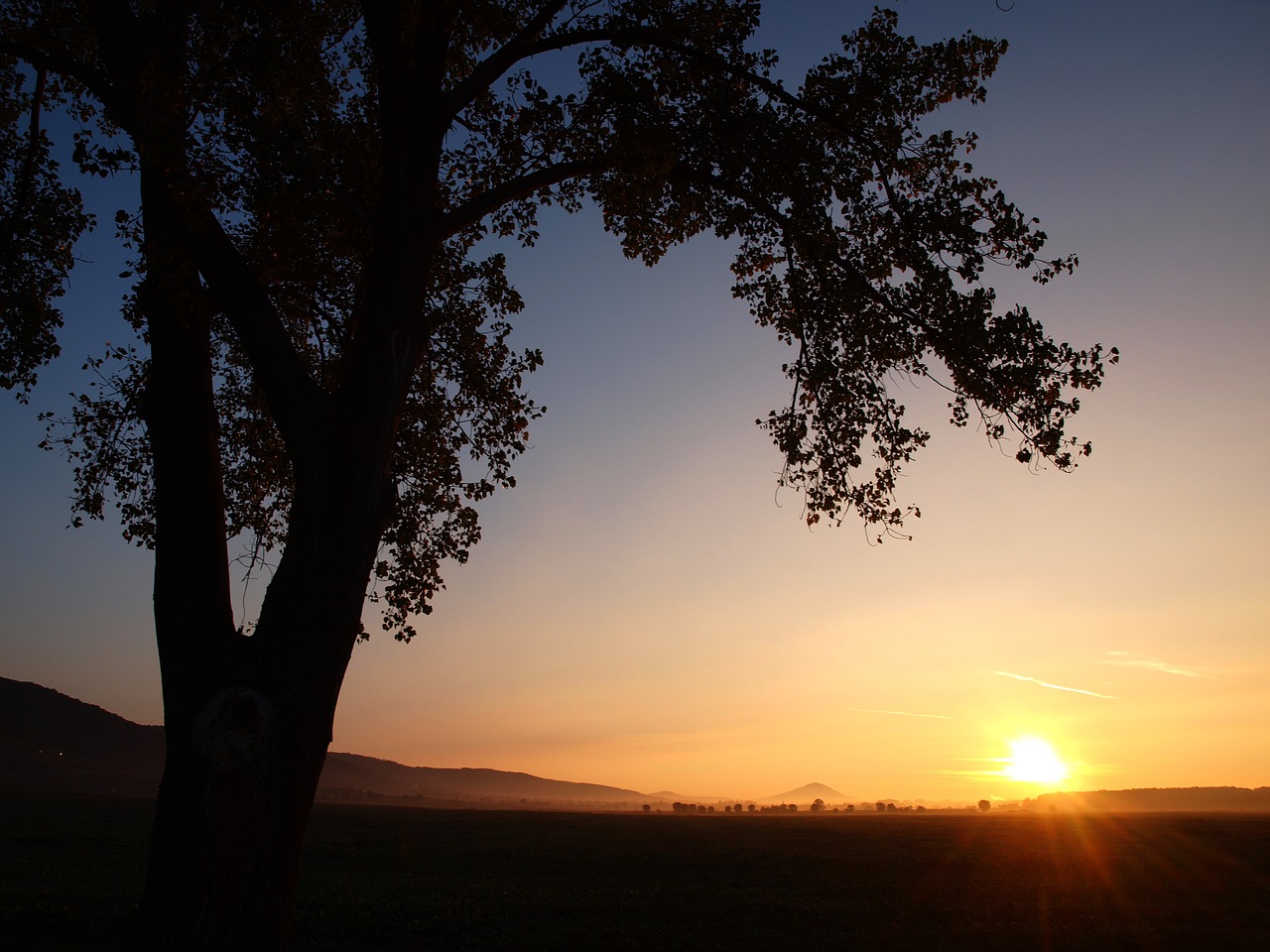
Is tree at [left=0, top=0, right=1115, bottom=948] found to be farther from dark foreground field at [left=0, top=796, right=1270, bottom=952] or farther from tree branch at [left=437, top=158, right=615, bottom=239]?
dark foreground field at [left=0, top=796, right=1270, bottom=952]

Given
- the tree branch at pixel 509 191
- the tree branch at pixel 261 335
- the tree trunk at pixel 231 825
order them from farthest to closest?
the tree branch at pixel 509 191 < the tree branch at pixel 261 335 < the tree trunk at pixel 231 825

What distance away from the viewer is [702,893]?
96.1 feet

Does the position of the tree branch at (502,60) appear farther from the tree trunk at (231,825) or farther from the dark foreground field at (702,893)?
the dark foreground field at (702,893)

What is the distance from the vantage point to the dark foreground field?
2159 centimetres

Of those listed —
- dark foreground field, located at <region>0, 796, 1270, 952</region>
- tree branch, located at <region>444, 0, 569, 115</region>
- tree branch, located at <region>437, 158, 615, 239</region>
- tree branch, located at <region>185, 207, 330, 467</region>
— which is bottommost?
dark foreground field, located at <region>0, 796, 1270, 952</region>

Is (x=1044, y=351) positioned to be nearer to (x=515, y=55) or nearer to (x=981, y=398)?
(x=981, y=398)

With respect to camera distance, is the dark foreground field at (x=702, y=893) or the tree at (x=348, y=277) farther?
the dark foreground field at (x=702, y=893)

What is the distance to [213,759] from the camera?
21.7ft

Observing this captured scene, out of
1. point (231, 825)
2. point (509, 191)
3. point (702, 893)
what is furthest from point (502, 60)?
point (702, 893)

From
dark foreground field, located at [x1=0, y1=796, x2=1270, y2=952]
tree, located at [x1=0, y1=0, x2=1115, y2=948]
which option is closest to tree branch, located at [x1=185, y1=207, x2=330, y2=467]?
tree, located at [x1=0, y1=0, x2=1115, y2=948]

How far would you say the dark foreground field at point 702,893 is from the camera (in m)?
21.6

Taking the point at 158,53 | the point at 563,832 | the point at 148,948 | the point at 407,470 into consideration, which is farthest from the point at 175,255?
the point at 563,832

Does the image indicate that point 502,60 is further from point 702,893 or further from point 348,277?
point 702,893

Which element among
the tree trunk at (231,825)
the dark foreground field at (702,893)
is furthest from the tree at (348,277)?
the dark foreground field at (702,893)
